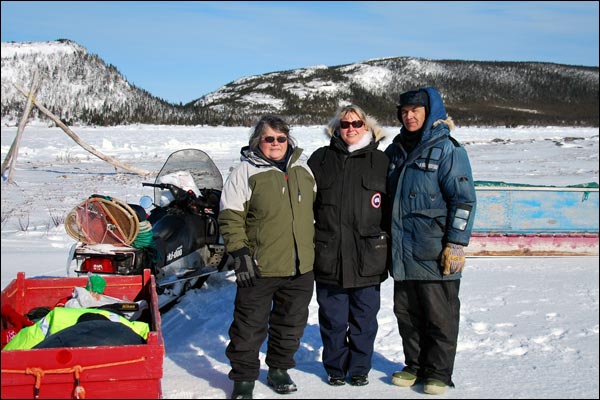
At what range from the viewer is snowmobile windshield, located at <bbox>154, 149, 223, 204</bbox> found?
5953mm

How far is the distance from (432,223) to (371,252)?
1.25 ft

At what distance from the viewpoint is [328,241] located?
11.5 feet

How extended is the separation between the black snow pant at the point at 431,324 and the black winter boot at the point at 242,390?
96 cm

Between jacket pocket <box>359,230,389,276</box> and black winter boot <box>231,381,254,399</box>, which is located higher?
jacket pocket <box>359,230,389,276</box>

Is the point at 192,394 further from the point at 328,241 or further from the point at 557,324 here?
the point at 557,324

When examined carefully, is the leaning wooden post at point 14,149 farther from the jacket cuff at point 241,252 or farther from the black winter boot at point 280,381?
the black winter boot at point 280,381

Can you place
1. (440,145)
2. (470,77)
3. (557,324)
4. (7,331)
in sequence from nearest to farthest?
(7,331) → (440,145) → (557,324) → (470,77)

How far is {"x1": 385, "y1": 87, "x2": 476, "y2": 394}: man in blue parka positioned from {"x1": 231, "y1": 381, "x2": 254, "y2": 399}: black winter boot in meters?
0.86

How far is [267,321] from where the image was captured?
3512mm

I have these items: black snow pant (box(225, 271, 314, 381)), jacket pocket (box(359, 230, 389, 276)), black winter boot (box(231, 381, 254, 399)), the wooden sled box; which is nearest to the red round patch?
jacket pocket (box(359, 230, 389, 276))

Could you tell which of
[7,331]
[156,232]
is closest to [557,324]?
[156,232]

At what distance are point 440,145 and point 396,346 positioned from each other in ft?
5.09

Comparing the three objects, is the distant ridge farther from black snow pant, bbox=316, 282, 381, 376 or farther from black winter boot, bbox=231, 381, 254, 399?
black winter boot, bbox=231, 381, 254, 399

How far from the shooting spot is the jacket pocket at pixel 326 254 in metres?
3.50
